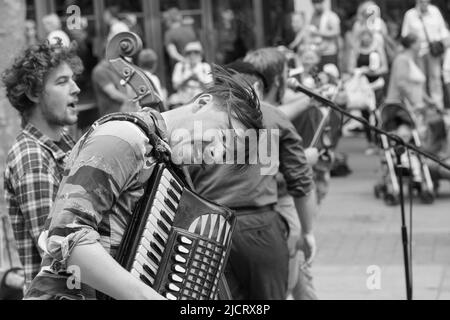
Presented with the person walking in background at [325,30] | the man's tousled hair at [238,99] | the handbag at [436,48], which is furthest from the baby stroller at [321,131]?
the person walking in background at [325,30]

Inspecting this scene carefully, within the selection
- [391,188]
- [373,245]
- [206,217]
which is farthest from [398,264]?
[206,217]

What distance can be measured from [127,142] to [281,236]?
2.33 metres

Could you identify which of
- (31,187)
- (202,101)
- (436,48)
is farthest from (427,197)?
(202,101)

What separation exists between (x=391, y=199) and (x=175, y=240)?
7450 millimetres

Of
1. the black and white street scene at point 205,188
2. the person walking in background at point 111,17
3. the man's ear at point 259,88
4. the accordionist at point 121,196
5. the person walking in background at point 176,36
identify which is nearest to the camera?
the accordionist at point 121,196

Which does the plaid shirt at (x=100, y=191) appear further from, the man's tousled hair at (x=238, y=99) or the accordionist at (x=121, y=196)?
the man's tousled hair at (x=238, y=99)

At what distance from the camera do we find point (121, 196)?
9.19 ft

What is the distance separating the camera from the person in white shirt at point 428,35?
47.0 ft

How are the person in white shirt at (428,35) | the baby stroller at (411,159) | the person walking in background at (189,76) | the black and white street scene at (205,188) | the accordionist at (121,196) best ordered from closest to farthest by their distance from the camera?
the accordionist at (121,196) < the black and white street scene at (205,188) < the baby stroller at (411,159) < the person walking in background at (189,76) < the person in white shirt at (428,35)

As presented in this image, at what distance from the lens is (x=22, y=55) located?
12.8 ft

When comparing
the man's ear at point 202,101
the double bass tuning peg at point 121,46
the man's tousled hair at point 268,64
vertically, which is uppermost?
the double bass tuning peg at point 121,46

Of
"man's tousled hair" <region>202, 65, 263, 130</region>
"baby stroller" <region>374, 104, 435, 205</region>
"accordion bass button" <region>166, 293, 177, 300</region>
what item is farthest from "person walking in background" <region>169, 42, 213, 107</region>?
"accordion bass button" <region>166, 293, 177, 300</region>

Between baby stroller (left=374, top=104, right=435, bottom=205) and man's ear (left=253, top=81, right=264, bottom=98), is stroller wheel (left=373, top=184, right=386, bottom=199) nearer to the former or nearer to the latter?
baby stroller (left=374, top=104, right=435, bottom=205)

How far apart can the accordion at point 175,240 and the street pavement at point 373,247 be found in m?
2.25
